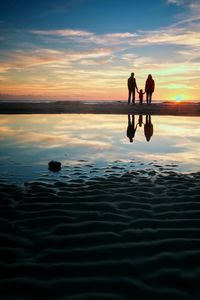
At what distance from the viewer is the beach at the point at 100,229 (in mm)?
3377

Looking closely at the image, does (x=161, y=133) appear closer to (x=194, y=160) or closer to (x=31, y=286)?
(x=194, y=160)

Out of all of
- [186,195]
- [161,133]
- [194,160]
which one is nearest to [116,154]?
[194,160]

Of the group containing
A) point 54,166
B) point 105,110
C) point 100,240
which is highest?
point 105,110

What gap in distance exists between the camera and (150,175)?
7578mm

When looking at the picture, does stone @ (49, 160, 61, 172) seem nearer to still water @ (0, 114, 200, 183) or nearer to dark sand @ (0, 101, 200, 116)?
still water @ (0, 114, 200, 183)

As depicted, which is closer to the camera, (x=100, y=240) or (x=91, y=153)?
(x=100, y=240)

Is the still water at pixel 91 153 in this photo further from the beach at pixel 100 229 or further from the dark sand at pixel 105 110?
the dark sand at pixel 105 110

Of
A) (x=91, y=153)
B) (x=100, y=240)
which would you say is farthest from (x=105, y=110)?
(x=100, y=240)

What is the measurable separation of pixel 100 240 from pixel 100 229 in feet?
1.13

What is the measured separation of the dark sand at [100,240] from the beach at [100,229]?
12mm

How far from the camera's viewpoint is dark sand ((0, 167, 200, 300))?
11.0 feet

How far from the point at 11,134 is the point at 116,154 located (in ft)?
20.5

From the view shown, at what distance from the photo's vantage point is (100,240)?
436cm

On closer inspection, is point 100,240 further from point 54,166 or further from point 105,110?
point 105,110
